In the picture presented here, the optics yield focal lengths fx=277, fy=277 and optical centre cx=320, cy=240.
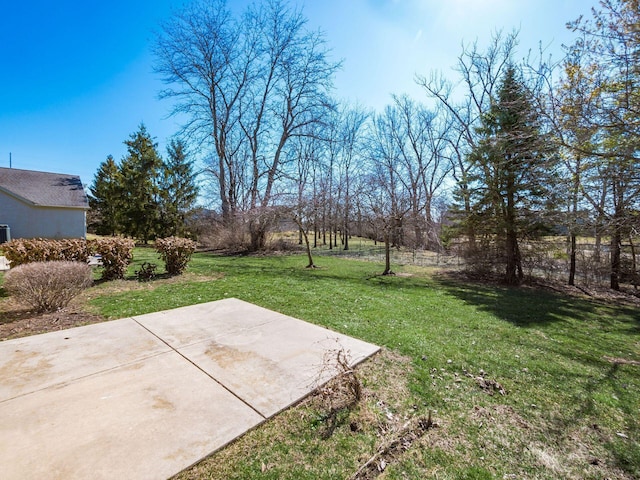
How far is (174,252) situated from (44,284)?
3.44 metres

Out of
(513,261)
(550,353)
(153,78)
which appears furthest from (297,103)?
(550,353)

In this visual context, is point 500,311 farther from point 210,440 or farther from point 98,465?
point 98,465

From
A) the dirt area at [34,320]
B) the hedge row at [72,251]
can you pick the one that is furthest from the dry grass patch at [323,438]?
the hedge row at [72,251]

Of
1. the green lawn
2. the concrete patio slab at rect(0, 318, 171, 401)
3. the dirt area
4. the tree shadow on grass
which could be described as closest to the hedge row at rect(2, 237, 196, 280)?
the green lawn

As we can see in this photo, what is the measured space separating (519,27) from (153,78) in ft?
62.6

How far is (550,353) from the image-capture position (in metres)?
3.66

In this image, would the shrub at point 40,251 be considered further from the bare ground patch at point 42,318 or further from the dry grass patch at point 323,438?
the dry grass patch at point 323,438

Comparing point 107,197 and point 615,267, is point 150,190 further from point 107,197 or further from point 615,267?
point 615,267

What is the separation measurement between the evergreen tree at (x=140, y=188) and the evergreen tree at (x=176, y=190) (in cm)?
51

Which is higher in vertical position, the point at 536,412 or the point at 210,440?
the point at 210,440

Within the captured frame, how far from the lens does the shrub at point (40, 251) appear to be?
5.68m

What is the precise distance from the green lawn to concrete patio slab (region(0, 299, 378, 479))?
25cm

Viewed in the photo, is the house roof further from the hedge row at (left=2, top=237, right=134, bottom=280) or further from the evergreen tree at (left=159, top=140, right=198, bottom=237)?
the hedge row at (left=2, top=237, right=134, bottom=280)

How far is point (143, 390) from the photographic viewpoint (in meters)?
2.25
